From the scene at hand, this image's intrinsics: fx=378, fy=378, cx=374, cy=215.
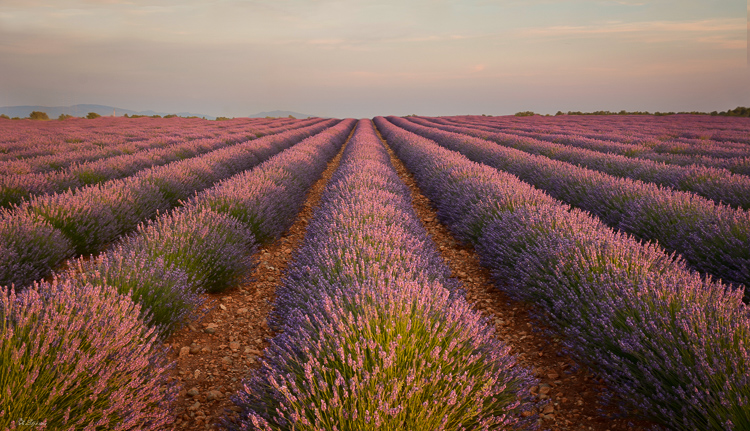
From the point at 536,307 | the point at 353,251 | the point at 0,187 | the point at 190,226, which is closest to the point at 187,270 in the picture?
the point at 190,226

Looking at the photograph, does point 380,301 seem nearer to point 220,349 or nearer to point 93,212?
point 220,349

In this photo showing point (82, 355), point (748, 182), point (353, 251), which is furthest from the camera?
point (748, 182)

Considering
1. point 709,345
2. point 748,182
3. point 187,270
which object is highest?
point 748,182

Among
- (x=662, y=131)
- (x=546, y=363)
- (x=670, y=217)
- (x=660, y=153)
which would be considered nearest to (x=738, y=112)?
(x=662, y=131)

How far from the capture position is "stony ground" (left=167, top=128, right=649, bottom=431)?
2234 mm

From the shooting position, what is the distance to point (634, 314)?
223cm

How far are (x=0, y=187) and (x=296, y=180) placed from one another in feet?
14.1

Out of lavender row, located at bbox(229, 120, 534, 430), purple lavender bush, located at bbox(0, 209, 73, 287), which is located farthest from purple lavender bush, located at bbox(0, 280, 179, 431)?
purple lavender bush, located at bbox(0, 209, 73, 287)

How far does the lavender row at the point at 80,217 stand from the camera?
348 cm

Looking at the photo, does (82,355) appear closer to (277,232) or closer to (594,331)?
(594,331)

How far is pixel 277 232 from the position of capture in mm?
5312

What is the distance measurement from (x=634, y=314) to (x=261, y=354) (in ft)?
8.39
